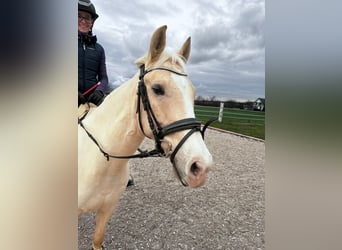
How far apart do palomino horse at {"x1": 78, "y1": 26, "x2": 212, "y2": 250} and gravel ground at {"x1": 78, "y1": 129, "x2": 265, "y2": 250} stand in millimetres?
579

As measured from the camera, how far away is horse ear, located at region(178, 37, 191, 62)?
2.87 ft

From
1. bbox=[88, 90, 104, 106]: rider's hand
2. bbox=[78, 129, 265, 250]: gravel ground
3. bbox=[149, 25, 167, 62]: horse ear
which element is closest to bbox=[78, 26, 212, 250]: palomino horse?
bbox=[149, 25, 167, 62]: horse ear

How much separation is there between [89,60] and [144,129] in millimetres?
537

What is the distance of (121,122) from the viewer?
0.91m

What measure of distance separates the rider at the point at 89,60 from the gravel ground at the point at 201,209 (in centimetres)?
77

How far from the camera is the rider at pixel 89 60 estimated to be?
1036 millimetres

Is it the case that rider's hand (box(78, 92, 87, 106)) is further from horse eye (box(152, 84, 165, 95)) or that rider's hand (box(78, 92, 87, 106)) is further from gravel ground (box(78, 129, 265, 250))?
gravel ground (box(78, 129, 265, 250))

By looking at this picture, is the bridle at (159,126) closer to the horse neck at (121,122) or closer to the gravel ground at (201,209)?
the horse neck at (121,122)

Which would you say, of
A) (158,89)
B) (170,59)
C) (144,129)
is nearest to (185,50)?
(170,59)

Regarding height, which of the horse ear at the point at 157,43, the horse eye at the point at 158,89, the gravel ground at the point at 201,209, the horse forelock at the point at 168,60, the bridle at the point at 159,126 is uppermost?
the horse ear at the point at 157,43

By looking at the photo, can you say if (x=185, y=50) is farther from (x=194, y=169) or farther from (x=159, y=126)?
(x=194, y=169)

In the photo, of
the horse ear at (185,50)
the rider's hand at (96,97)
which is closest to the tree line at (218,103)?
the horse ear at (185,50)

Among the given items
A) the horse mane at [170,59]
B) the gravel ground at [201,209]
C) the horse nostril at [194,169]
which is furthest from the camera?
the gravel ground at [201,209]

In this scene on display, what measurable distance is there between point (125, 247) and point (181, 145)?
105 centimetres
